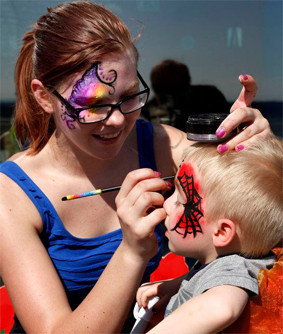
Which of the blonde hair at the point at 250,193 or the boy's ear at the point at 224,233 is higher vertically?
the blonde hair at the point at 250,193

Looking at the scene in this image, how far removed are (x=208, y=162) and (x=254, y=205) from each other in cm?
18

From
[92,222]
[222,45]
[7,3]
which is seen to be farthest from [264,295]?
[7,3]

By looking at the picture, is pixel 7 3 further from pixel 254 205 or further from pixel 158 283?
pixel 254 205

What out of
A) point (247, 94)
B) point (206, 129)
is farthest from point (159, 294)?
point (247, 94)

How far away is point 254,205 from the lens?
1.16 metres

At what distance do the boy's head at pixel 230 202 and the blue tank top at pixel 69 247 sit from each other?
41 cm

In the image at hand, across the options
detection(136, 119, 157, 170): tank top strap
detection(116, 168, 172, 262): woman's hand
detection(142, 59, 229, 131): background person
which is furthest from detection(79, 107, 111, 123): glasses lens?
detection(142, 59, 229, 131): background person

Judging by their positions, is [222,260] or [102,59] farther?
[102,59]

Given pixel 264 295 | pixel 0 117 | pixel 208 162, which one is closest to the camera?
pixel 264 295

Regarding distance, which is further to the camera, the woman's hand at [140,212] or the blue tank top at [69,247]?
the blue tank top at [69,247]

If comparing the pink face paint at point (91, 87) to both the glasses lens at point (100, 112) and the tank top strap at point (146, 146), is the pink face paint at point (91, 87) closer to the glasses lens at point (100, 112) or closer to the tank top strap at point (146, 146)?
the glasses lens at point (100, 112)

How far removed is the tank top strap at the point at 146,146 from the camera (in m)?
1.84

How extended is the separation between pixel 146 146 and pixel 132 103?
0.35 metres

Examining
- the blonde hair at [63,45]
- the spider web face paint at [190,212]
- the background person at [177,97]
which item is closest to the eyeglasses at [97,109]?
the blonde hair at [63,45]
